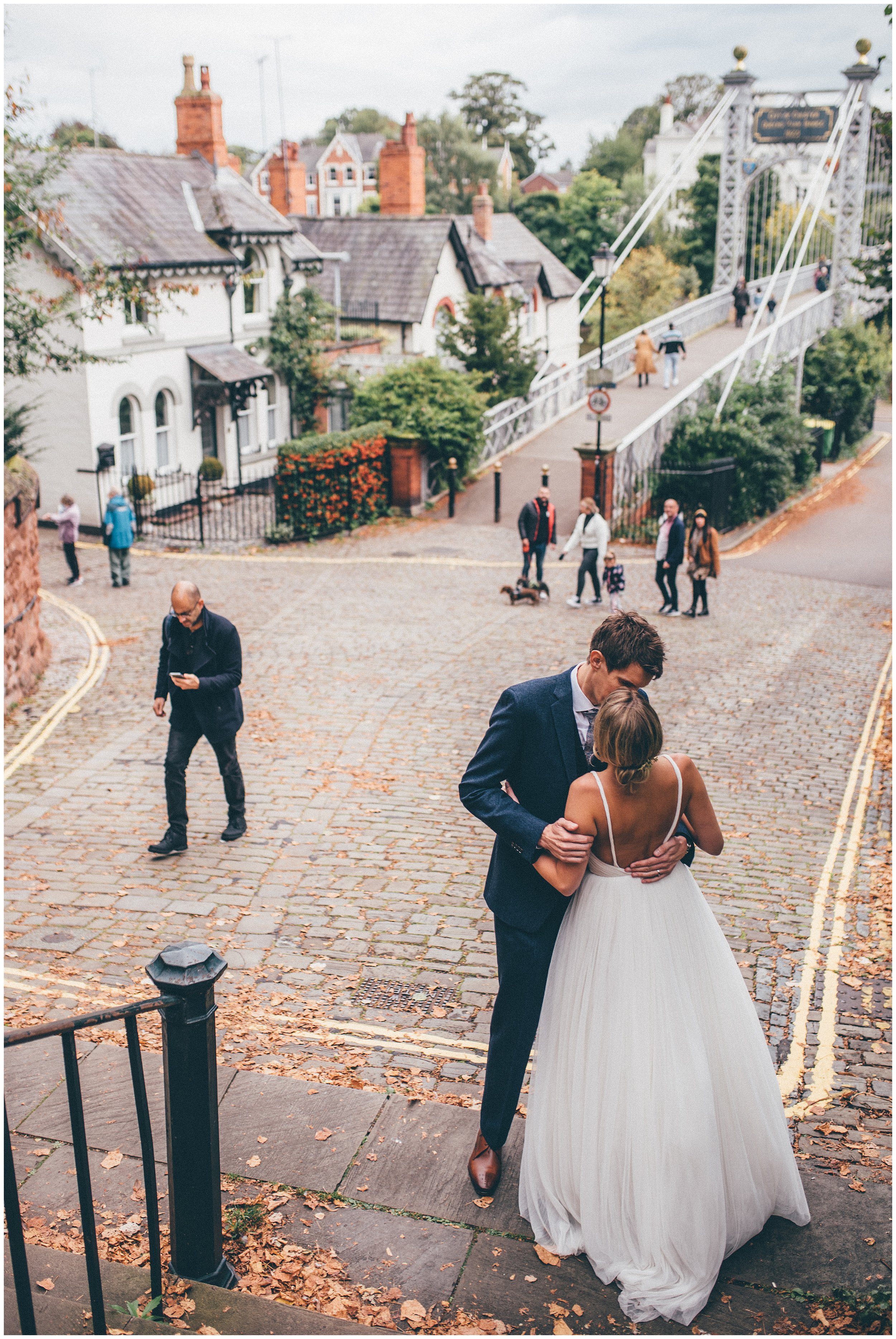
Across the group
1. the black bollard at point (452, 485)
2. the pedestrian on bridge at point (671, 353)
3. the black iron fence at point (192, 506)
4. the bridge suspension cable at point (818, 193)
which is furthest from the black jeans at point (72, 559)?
the bridge suspension cable at point (818, 193)

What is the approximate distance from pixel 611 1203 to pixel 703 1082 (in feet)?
1.67

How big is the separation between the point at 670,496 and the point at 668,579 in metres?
7.32

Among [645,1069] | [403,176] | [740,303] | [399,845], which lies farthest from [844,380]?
[645,1069]

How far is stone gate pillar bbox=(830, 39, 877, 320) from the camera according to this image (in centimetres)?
3597

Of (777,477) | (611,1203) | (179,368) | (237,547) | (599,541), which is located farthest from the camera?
(179,368)

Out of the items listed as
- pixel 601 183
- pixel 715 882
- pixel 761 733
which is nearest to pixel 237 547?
pixel 761 733

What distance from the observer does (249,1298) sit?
349 centimetres

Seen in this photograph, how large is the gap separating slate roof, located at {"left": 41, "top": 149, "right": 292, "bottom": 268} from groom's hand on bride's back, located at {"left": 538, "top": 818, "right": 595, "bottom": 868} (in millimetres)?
20682

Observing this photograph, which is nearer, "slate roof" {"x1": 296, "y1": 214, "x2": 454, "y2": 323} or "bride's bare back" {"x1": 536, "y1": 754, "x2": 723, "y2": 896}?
"bride's bare back" {"x1": 536, "y1": 754, "x2": 723, "y2": 896}

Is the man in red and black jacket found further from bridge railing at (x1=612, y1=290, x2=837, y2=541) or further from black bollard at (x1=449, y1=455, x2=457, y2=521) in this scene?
black bollard at (x1=449, y1=455, x2=457, y2=521)

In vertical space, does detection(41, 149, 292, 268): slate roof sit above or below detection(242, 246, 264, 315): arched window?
above

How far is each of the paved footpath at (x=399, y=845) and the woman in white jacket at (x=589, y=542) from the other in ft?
1.52

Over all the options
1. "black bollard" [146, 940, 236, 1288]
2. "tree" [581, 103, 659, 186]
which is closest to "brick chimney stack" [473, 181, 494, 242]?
"tree" [581, 103, 659, 186]

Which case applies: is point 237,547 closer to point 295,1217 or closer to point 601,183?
point 295,1217
